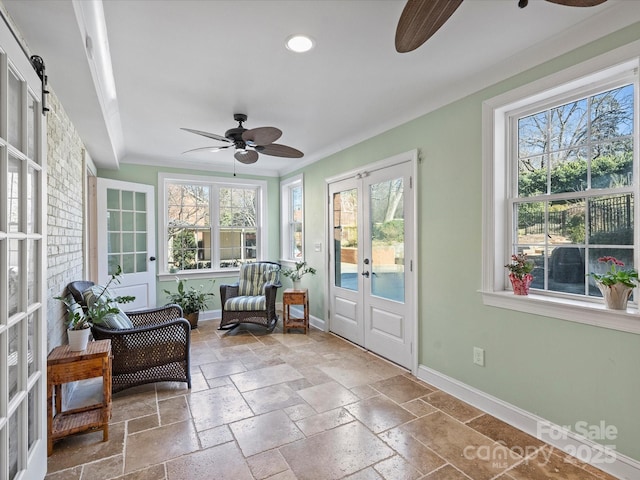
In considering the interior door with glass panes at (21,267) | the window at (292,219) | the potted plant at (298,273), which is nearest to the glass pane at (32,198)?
the interior door with glass panes at (21,267)

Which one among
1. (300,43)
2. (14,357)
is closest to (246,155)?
(300,43)

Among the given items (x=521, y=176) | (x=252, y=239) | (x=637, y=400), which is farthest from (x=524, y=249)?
(x=252, y=239)

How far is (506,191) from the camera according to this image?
8.20 ft

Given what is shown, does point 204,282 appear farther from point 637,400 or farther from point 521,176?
point 637,400

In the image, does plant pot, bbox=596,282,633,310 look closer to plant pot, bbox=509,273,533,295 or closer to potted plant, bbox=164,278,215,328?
plant pot, bbox=509,273,533,295

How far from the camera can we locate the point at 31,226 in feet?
5.42

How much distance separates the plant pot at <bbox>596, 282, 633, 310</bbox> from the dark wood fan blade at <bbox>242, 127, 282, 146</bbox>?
8.10 feet

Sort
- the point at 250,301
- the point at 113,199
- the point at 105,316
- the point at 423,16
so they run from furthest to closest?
the point at 250,301, the point at 113,199, the point at 105,316, the point at 423,16

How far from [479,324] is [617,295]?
3.02 ft

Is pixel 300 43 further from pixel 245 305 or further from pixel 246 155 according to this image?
pixel 245 305

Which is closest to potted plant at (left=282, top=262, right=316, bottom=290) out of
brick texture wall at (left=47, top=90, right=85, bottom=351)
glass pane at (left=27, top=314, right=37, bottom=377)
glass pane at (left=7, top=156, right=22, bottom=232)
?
brick texture wall at (left=47, top=90, right=85, bottom=351)

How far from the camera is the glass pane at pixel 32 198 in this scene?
162cm

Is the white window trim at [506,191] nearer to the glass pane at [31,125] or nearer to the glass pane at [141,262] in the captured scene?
the glass pane at [31,125]

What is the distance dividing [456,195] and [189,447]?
2.65 metres
